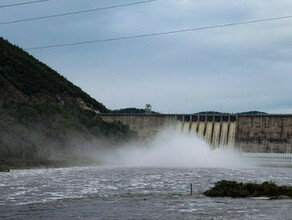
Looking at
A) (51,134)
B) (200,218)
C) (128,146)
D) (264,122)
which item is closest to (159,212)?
(200,218)

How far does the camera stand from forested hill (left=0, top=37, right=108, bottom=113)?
135 m

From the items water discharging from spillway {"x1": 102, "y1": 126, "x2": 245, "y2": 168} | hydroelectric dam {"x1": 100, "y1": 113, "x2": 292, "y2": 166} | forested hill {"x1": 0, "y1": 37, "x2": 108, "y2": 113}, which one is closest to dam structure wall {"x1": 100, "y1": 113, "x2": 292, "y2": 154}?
hydroelectric dam {"x1": 100, "y1": 113, "x2": 292, "y2": 166}

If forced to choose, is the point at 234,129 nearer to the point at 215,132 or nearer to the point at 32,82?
the point at 215,132

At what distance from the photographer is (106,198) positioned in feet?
115

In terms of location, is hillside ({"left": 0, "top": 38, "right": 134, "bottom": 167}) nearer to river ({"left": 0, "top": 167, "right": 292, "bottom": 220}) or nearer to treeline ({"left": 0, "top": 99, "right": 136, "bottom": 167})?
treeline ({"left": 0, "top": 99, "right": 136, "bottom": 167})

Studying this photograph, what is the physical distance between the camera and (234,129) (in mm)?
107125

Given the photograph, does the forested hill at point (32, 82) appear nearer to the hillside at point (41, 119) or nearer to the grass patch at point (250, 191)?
the hillside at point (41, 119)

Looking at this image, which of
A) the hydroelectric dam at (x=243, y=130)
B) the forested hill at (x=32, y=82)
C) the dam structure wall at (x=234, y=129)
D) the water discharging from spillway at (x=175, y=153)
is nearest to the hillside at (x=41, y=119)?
the forested hill at (x=32, y=82)

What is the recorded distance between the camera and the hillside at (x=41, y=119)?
84062mm

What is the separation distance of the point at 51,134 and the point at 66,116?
1373 centimetres

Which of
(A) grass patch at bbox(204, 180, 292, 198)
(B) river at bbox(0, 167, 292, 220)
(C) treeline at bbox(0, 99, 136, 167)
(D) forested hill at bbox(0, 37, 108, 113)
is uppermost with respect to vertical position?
(D) forested hill at bbox(0, 37, 108, 113)

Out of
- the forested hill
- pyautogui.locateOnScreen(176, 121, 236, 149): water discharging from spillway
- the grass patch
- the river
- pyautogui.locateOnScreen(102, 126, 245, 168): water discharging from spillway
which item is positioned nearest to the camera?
the river

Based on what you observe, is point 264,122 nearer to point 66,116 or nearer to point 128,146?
point 128,146

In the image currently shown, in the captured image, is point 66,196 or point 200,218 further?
point 66,196
